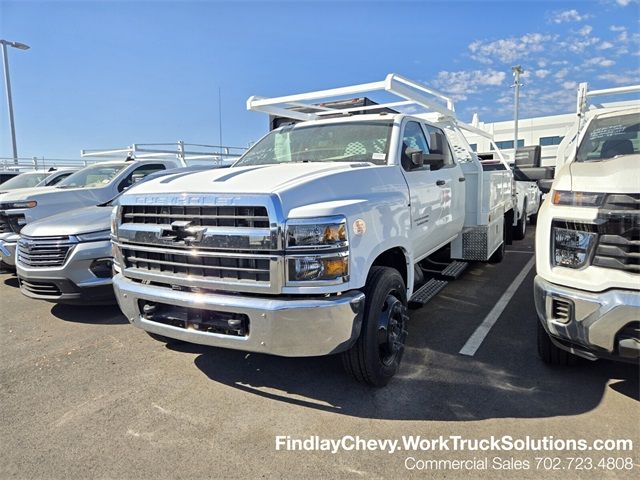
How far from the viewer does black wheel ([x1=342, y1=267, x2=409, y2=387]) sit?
3055 mm

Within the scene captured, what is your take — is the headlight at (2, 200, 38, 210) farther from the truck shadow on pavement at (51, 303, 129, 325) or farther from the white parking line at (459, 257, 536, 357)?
the white parking line at (459, 257, 536, 357)

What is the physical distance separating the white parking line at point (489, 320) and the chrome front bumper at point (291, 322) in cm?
167

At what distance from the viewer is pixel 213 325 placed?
292 cm

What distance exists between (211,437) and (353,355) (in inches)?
42.2

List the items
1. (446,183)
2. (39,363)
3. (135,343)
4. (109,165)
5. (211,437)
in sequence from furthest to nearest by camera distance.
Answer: (109,165)
(446,183)
(135,343)
(39,363)
(211,437)

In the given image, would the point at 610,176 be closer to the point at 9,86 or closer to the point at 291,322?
the point at 291,322

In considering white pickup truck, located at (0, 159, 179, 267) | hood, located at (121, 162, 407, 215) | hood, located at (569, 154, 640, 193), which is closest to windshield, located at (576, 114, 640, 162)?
hood, located at (569, 154, 640, 193)

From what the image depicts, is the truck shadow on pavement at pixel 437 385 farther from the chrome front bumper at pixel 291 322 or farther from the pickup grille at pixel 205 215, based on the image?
the pickup grille at pixel 205 215

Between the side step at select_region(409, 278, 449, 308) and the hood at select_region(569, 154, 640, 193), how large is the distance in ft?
5.61

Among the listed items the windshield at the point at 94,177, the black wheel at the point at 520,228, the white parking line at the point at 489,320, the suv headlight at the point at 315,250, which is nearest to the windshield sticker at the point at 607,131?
the white parking line at the point at 489,320

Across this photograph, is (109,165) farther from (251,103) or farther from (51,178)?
Answer: (251,103)

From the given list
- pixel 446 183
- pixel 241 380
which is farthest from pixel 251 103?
pixel 241 380

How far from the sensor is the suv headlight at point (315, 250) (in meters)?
2.72

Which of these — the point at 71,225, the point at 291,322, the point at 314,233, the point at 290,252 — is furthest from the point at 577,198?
the point at 71,225
